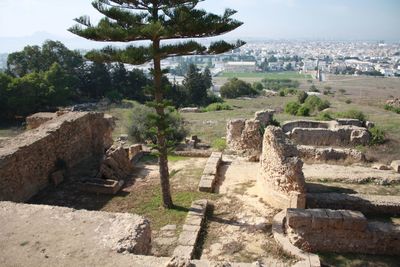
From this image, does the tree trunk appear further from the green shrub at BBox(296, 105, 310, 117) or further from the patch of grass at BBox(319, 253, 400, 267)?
the green shrub at BBox(296, 105, 310, 117)

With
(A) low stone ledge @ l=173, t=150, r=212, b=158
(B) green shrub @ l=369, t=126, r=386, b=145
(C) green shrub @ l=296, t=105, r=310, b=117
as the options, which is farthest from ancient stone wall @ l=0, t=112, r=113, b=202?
(C) green shrub @ l=296, t=105, r=310, b=117

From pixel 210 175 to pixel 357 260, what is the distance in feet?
15.7

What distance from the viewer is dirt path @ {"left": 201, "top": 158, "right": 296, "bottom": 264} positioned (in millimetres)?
7445

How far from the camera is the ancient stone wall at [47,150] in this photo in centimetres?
902

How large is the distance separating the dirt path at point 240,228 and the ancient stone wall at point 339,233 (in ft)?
2.16

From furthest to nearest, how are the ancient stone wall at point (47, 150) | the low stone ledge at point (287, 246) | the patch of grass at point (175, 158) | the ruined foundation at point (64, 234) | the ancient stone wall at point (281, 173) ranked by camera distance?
the patch of grass at point (175, 158)
the ancient stone wall at point (47, 150)
the ancient stone wall at point (281, 173)
the low stone ledge at point (287, 246)
the ruined foundation at point (64, 234)

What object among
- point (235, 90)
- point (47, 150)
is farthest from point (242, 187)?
point (235, 90)

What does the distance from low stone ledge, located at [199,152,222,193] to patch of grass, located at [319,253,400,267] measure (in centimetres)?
366

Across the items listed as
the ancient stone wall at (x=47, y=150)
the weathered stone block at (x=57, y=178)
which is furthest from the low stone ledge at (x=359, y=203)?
the ancient stone wall at (x=47, y=150)

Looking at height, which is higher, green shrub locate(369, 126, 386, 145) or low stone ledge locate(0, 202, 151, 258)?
low stone ledge locate(0, 202, 151, 258)

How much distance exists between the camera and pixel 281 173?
922 cm

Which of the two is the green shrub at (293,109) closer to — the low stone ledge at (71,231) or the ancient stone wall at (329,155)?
the ancient stone wall at (329,155)

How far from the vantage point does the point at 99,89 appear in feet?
134

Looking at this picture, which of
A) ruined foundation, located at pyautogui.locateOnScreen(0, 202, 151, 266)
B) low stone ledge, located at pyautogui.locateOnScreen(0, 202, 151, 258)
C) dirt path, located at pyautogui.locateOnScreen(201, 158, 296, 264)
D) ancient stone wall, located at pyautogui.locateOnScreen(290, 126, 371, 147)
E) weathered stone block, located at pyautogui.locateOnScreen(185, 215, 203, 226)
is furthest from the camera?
ancient stone wall, located at pyautogui.locateOnScreen(290, 126, 371, 147)
